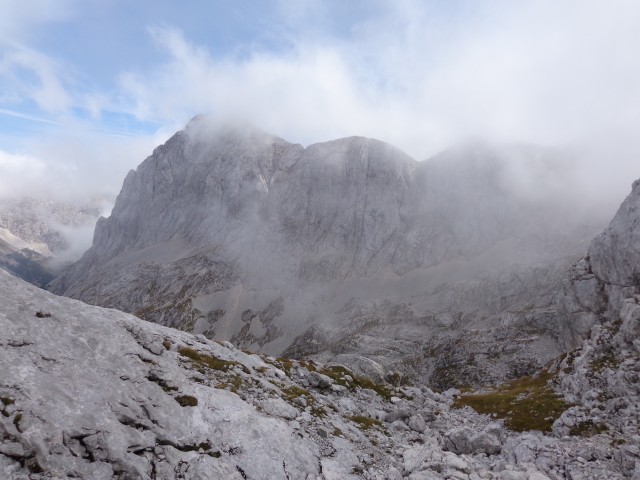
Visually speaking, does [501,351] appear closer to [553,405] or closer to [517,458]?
[553,405]

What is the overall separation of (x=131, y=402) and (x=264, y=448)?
24.2 ft

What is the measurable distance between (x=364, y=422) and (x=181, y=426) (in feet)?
53.8

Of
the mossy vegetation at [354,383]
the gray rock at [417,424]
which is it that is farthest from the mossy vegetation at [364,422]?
the mossy vegetation at [354,383]

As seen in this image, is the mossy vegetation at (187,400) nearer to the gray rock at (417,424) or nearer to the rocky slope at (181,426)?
the rocky slope at (181,426)

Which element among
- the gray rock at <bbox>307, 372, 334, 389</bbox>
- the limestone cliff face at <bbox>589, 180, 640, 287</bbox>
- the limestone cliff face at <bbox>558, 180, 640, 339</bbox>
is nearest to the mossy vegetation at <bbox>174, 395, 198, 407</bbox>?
the gray rock at <bbox>307, 372, 334, 389</bbox>

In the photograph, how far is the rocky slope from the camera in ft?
55.5

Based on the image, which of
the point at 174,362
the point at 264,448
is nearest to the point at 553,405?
the point at 264,448

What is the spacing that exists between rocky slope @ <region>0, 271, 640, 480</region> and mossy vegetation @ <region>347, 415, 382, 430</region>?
0.18 m

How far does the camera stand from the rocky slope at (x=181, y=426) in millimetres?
16922

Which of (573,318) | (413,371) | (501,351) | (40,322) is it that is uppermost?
(573,318)

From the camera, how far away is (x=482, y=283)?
164m

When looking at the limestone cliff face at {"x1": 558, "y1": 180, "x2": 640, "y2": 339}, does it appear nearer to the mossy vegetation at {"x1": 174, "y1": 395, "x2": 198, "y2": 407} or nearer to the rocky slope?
the rocky slope

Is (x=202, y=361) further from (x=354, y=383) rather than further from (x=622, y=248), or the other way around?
(x=622, y=248)

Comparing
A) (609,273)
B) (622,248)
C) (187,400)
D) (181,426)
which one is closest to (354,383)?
(187,400)
